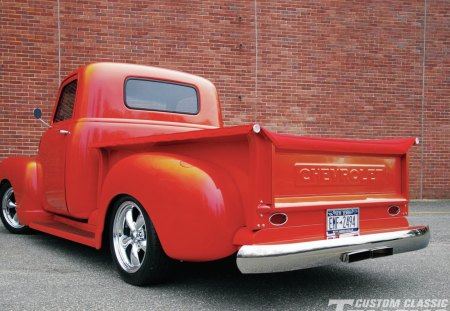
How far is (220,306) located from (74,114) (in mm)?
2583

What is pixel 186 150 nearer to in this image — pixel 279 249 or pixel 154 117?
pixel 279 249

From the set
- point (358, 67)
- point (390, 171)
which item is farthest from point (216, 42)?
point (390, 171)

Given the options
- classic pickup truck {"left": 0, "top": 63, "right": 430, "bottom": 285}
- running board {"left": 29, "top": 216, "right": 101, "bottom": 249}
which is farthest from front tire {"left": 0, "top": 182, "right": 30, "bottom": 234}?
classic pickup truck {"left": 0, "top": 63, "right": 430, "bottom": 285}

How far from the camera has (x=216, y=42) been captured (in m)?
9.50

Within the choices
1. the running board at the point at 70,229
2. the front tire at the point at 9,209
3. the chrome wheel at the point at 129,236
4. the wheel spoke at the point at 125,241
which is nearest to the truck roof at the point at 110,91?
the running board at the point at 70,229

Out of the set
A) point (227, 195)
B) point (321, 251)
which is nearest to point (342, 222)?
point (321, 251)

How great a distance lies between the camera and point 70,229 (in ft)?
14.7

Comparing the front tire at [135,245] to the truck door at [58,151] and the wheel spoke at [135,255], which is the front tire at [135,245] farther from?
the truck door at [58,151]

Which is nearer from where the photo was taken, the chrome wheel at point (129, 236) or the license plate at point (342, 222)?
the license plate at point (342, 222)

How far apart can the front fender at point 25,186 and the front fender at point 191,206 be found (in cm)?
252

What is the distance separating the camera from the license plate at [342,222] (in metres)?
3.15

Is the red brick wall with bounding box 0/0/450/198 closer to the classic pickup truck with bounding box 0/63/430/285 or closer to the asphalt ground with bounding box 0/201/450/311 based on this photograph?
the classic pickup truck with bounding box 0/63/430/285

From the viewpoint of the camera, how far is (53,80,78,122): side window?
4.82 meters

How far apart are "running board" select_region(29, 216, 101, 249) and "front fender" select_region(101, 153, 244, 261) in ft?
3.07
